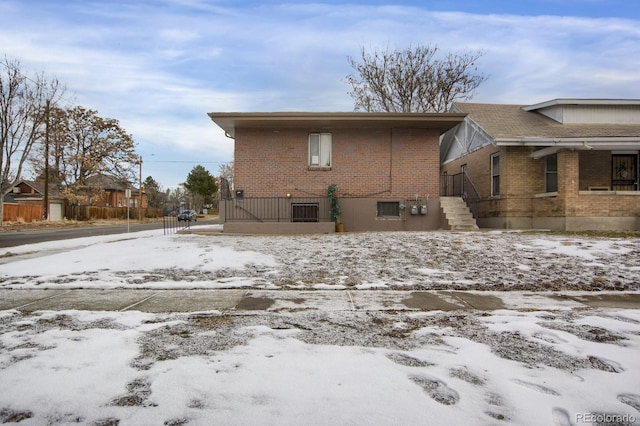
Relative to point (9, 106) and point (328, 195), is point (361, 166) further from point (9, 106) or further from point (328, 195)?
point (9, 106)

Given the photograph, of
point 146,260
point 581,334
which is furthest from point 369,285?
point 146,260

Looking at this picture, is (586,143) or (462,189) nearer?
(586,143)

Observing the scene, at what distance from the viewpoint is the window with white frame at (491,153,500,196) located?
47.2ft

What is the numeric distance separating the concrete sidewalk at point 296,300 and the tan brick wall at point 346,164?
841 cm

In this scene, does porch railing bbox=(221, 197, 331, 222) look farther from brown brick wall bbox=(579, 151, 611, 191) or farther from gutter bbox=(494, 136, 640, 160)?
brown brick wall bbox=(579, 151, 611, 191)

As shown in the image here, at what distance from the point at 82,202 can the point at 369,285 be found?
1615 inches

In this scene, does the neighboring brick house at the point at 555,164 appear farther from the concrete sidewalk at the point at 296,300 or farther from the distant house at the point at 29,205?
the distant house at the point at 29,205

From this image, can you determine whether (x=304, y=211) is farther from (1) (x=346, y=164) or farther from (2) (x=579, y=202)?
(2) (x=579, y=202)

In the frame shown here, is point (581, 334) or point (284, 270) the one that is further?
point (284, 270)

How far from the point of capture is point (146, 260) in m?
7.09

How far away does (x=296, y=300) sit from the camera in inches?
181

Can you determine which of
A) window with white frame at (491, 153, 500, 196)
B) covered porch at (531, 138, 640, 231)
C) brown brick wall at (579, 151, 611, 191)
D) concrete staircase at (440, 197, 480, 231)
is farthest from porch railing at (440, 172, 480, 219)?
brown brick wall at (579, 151, 611, 191)

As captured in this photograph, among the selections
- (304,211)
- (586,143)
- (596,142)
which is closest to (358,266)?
(304,211)

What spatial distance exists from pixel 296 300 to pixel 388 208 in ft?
30.6
